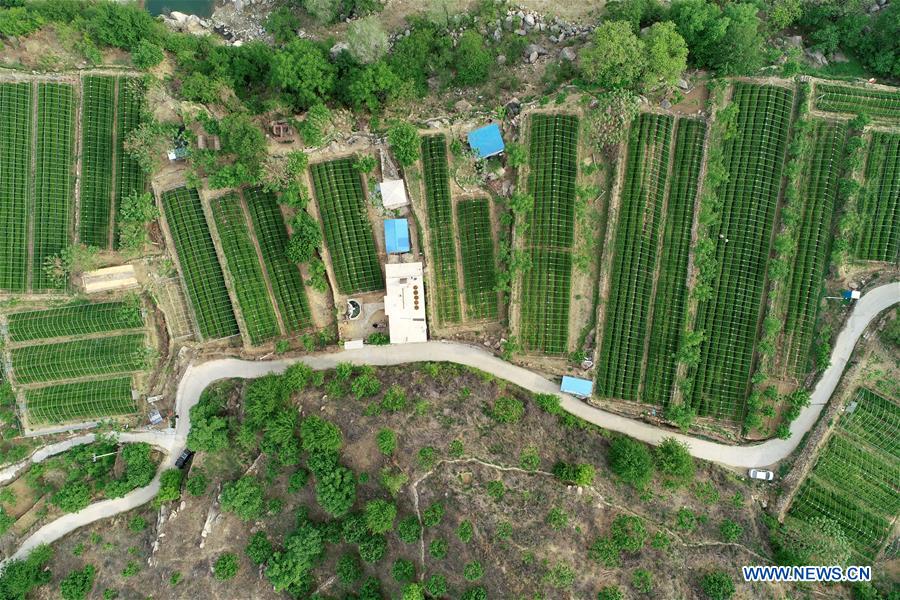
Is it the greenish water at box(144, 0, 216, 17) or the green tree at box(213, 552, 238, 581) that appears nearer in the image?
the green tree at box(213, 552, 238, 581)

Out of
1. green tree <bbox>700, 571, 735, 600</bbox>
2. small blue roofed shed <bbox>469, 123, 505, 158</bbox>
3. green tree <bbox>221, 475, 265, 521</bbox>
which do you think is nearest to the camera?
green tree <bbox>700, 571, 735, 600</bbox>

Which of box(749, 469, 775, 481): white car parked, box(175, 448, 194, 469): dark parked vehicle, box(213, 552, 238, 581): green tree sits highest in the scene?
box(175, 448, 194, 469): dark parked vehicle

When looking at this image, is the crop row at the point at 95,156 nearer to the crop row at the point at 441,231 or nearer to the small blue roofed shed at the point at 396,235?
the small blue roofed shed at the point at 396,235

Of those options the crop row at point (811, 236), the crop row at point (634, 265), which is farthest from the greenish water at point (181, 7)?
the crop row at point (811, 236)

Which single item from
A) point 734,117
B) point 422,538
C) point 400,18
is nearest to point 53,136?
point 400,18

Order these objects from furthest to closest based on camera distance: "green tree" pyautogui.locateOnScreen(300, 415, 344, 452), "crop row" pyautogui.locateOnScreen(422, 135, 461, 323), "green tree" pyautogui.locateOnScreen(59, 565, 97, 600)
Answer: "crop row" pyautogui.locateOnScreen(422, 135, 461, 323), "green tree" pyautogui.locateOnScreen(59, 565, 97, 600), "green tree" pyautogui.locateOnScreen(300, 415, 344, 452)

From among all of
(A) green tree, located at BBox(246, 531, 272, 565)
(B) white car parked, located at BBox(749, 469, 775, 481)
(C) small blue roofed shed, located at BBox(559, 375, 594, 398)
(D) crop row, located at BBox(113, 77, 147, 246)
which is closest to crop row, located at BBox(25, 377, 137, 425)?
(D) crop row, located at BBox(113, 77, 147, 246)

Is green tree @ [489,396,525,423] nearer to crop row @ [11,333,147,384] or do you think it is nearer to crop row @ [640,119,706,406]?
crop row @ [640,119,706,406]

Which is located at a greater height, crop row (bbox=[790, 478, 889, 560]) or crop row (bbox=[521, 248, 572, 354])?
crop row (bbox=[521, 248, 572, 354])
